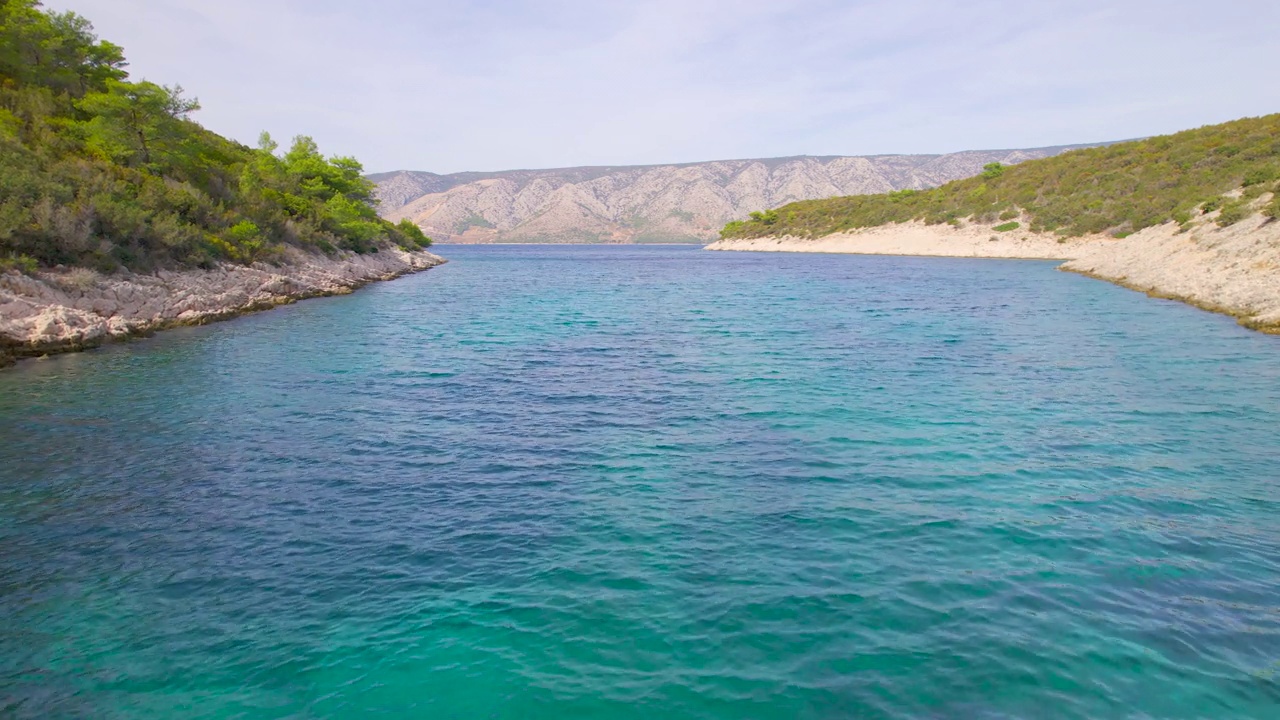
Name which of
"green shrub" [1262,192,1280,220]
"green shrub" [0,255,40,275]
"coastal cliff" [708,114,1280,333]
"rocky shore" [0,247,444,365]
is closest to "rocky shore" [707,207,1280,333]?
"coastal cliff" [708,114,1280,333]

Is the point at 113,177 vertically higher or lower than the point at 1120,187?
higher

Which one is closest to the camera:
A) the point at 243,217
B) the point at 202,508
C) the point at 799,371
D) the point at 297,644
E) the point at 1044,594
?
the point at 297,644

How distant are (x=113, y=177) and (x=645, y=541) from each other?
39.0 m

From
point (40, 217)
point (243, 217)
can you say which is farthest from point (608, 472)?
point (243, 217)

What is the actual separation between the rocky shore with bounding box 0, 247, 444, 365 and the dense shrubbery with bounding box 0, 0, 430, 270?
918 millimetres

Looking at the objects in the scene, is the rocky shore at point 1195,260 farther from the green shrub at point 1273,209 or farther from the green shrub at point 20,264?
the green shrub at point 20,264

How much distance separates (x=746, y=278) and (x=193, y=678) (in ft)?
204

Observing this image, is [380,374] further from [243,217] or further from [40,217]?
[243,217]

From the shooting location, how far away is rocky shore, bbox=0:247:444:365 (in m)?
24.1

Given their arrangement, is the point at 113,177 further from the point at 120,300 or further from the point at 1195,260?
the point at 1195,260

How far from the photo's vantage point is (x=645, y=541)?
33.2 ft

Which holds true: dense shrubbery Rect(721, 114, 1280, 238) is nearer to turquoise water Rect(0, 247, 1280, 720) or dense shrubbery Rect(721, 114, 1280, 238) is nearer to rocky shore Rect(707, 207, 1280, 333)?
rocky shore Rect(707, 207, 1280, 333)

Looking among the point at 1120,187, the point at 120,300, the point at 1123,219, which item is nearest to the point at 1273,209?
the point at 1123,219

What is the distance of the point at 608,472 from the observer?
12961 mm
